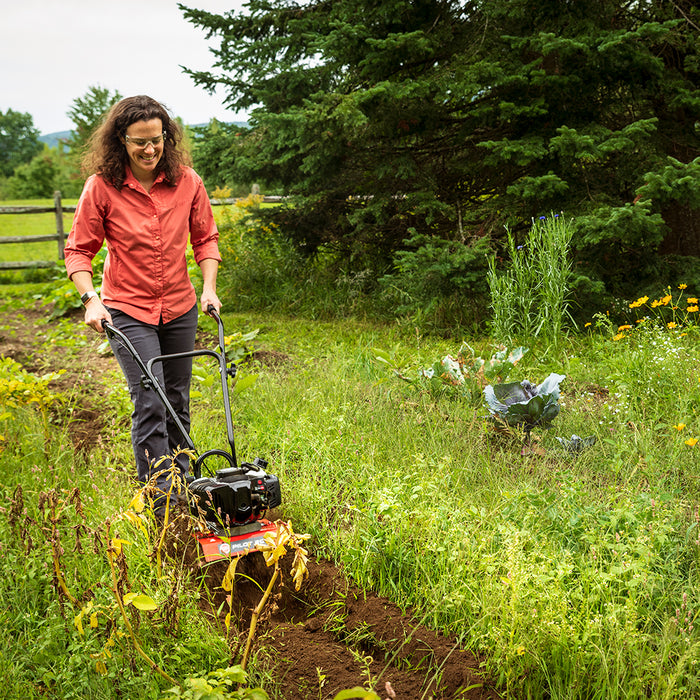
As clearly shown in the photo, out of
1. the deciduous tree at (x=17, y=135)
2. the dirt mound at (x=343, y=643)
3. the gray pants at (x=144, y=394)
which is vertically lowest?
the dirt mound at (x=343, y=643)

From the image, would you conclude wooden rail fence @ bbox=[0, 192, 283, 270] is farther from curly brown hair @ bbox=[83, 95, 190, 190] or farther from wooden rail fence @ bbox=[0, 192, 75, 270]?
curly brown hair @ bbox=[83, 95, 190, 190]

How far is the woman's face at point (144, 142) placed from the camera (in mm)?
→ 2883

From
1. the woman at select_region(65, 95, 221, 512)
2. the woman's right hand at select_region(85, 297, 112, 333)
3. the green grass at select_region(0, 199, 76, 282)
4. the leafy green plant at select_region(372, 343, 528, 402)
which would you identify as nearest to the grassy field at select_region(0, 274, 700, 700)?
the leafy green plant at select_region(372, 343, 528, 402)

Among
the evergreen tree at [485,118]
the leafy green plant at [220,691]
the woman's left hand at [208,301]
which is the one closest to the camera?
the leafy green plant at [220,691]

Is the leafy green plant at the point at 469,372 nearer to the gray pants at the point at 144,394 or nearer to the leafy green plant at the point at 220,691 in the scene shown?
the gray pants at the point at 144,394

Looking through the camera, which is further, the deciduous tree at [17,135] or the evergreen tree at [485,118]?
the deciduous tree at [17,135]

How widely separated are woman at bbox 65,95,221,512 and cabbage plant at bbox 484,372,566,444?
1.55 m

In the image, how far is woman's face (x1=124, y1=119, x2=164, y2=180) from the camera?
9.46 feet

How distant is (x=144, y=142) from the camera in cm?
289

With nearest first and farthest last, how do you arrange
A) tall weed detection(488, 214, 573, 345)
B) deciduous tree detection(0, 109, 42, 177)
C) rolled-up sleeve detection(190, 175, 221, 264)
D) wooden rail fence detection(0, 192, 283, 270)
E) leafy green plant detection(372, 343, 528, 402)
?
1. rolled-up sleeve detection(190, 175, 221, 264)
2. leafy green plant detection(372, 343, 528, 402)
3. tall weed detection(488, 214, 573, 345)
4. wooden rail fence detection(0, 192, 283, 270)
5. deciduous tree detection(0, 109, 42, 177)

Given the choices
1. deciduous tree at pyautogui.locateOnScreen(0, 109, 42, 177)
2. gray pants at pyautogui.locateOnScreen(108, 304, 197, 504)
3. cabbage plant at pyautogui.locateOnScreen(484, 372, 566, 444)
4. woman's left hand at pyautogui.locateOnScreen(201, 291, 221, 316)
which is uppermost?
deciduous tree at pyautogui.locateOnScreen(0, 109, 42, 177)

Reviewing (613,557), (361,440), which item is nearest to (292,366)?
(361,440)

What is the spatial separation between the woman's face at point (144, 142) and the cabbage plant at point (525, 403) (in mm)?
2041

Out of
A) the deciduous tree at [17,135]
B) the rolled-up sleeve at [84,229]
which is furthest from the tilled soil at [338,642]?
the deciduous tree at [17,135]
